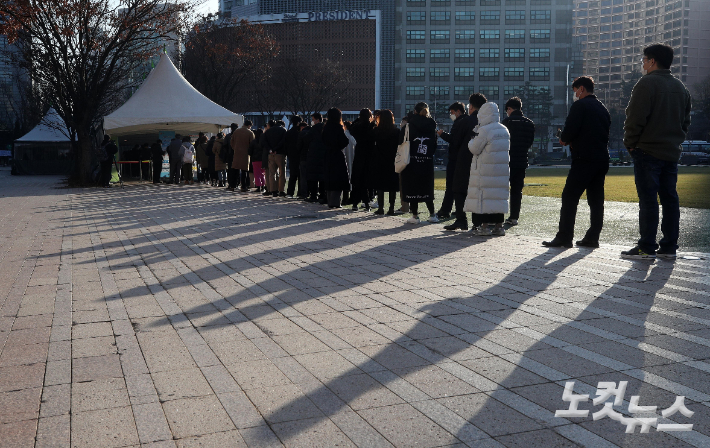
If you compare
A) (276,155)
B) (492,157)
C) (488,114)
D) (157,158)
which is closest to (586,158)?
(492,157)

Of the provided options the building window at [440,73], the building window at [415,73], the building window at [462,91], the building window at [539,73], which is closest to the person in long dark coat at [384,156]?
the building window at [462,91]

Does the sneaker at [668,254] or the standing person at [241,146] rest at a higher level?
the standing person at [241,146]

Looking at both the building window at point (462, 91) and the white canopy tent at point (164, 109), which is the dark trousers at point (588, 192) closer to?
the white canopy tent at point (164, 109)

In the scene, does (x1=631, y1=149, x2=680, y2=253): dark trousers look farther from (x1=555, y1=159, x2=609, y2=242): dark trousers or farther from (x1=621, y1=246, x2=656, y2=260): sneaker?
(x1=555, y1=159, x2=609, y2=242): dark trousers

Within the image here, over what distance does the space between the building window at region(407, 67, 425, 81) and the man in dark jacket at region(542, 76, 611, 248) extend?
384 feet

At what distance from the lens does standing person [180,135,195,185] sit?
2870 cm

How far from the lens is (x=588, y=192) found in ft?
29.8

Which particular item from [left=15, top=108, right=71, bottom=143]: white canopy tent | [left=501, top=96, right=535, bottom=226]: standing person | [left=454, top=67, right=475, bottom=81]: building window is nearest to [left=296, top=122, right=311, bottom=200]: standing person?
[left=501, top=96, right=535, bottom=226]: standing person

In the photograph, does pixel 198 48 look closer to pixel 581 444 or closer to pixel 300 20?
pixel 581 444

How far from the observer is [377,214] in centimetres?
1421

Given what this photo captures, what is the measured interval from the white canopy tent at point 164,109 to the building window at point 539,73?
99.3 metres

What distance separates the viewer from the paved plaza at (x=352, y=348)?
130 inches

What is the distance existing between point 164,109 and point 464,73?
100882mm

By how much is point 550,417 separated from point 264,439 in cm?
123
